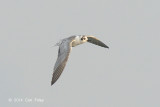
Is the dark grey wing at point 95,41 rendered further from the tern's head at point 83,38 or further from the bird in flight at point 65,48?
the tern's head at point 83,38

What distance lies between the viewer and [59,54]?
143ft

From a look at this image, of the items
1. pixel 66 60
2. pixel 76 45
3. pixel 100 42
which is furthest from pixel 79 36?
pixel 66 60

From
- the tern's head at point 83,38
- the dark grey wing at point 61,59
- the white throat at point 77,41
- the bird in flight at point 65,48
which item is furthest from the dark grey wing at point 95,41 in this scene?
the dark grey wing at point 61,59

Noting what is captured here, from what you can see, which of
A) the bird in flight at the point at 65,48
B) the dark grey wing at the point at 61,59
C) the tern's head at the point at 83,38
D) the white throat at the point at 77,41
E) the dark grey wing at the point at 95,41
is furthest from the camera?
the dark grey wing at the point at 95,41

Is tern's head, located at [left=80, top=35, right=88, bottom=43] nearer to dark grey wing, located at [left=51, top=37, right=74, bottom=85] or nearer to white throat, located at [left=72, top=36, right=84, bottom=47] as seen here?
white throat, located at [left=72, top=36, right=84, bottom=47]

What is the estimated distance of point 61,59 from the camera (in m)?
42.2

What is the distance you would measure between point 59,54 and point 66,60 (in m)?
2.11

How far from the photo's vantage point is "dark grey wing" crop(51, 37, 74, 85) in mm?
39969

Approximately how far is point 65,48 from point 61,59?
263 cm

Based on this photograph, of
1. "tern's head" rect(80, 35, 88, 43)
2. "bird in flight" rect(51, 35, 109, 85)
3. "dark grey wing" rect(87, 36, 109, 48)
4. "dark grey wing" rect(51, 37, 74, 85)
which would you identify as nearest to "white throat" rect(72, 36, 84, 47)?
"bird in flight" rect(51, 35, 109, 85)

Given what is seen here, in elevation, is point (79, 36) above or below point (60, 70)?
above

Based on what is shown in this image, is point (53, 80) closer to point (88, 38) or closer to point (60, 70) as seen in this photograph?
point (60, 70)

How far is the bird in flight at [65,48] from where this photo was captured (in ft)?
132

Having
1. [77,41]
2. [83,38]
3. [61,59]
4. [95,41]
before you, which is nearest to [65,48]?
[61,59]
